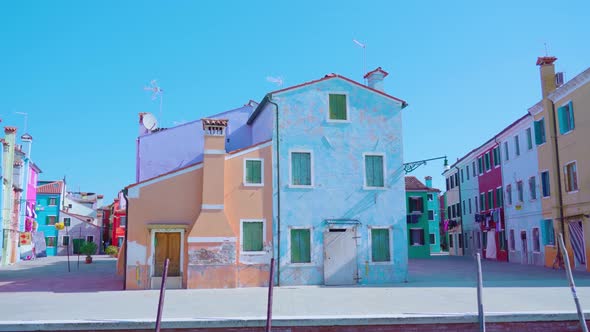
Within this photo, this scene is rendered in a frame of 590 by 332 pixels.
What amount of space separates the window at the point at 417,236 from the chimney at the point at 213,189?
3000cm

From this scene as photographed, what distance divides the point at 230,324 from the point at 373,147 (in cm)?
1328

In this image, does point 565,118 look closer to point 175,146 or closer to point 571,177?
point 571,177

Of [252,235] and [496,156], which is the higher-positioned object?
[496,156]

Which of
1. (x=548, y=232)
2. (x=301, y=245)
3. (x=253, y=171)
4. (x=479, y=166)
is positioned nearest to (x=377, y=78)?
(x=253, y=171)

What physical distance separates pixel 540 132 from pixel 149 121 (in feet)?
74.5

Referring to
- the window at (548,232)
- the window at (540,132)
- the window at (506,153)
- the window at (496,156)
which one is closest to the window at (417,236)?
the window at (496,156)

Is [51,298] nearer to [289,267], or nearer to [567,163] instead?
[289,267]

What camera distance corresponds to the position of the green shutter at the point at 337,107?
22.4 metres

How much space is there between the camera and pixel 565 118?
27562 mm

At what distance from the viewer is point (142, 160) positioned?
27.3 m

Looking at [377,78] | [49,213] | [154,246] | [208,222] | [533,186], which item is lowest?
[154,246]

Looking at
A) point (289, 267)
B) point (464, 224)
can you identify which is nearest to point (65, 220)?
point (464, 224)

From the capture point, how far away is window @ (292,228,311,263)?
21125 millimetres

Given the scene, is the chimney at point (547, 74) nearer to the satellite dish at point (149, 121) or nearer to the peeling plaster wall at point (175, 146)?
the peeling plaster wall at point (175, 146)
